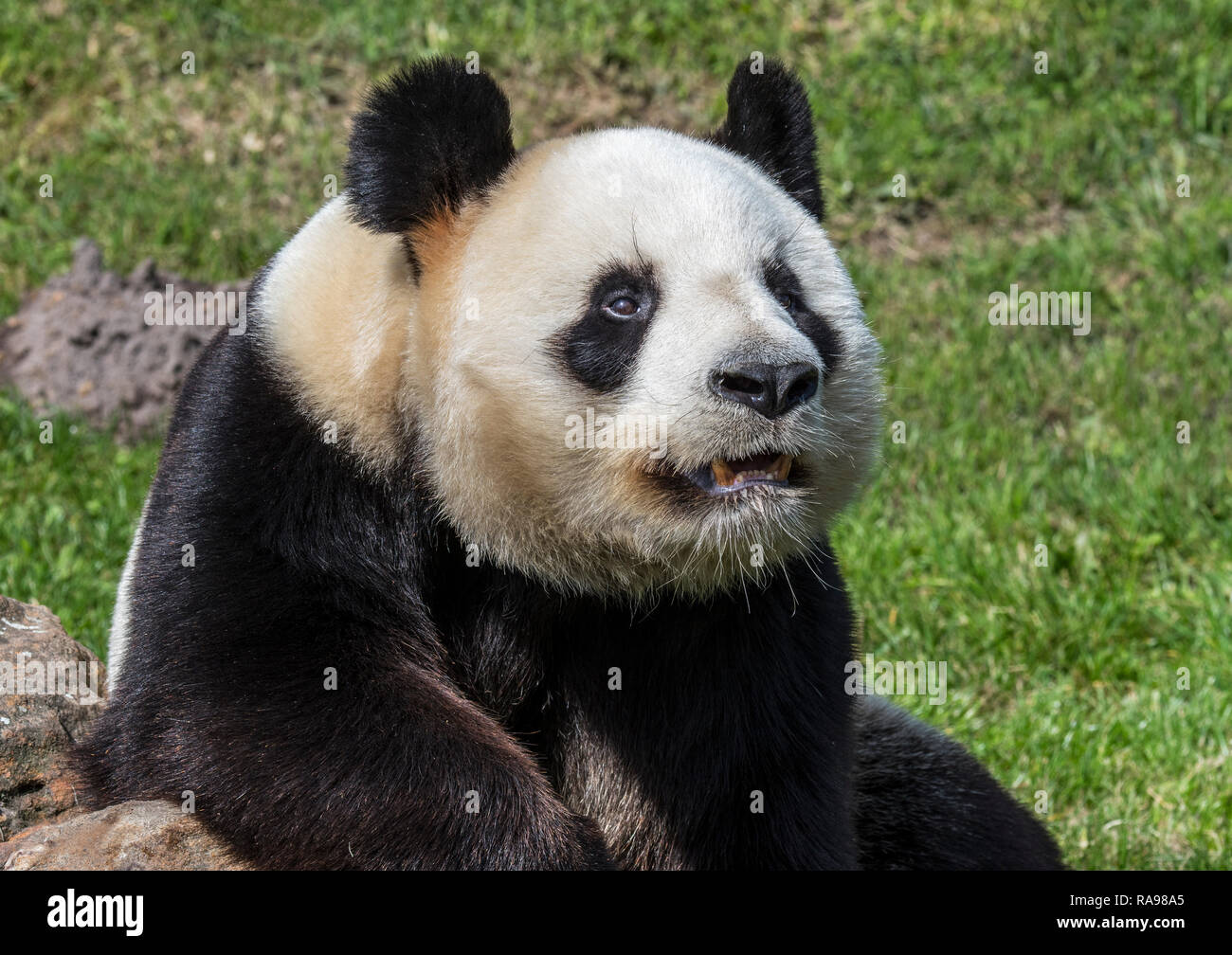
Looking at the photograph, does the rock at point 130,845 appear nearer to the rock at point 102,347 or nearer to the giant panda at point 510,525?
the giant panda at point 510,525

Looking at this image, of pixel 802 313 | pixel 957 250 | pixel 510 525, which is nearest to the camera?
A: pixel 510 525

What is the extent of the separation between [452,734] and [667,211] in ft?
4.94

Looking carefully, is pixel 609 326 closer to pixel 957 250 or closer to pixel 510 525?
pixel 510 525

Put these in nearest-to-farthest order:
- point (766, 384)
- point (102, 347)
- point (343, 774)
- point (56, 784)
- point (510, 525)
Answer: point (766, 384)
point (343, 774)
point (510, 525)
point (56, 784)
point (102, 347)

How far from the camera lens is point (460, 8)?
10961mm

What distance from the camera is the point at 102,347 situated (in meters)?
8.62

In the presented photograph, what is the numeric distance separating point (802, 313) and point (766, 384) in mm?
670

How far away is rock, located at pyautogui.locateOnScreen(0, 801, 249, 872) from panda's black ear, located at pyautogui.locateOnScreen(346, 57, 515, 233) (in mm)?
1713

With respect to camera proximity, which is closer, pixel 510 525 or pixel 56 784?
pixel 510 525

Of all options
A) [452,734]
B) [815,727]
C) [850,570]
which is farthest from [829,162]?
[452,734]

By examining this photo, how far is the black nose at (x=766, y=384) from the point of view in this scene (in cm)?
357

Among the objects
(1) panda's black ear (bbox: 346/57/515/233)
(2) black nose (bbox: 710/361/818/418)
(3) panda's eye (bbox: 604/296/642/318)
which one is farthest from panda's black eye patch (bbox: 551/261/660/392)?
(1) panda's black ear (bbox: 346/57/515/233)

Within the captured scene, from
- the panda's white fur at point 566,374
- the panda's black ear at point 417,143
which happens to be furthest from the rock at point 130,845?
the panda's black ear at point 417,143

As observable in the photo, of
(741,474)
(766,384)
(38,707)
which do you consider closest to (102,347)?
(38,707)
